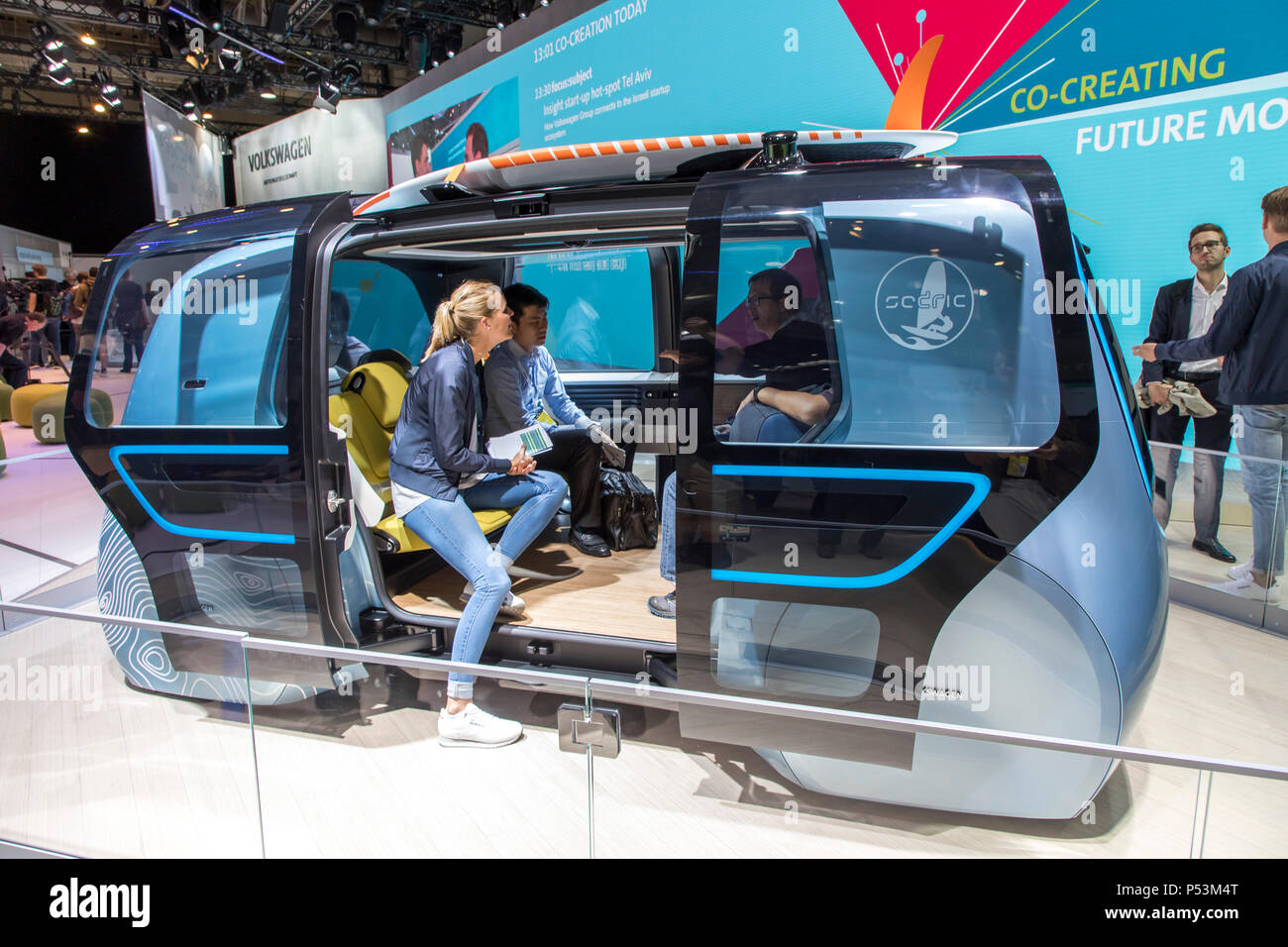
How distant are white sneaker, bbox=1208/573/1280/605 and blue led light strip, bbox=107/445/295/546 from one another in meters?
3.95

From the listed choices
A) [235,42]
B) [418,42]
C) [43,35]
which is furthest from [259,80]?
[418,42]

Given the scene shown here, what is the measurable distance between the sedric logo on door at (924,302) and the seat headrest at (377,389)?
7.31 feet

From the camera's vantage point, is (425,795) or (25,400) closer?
(425,795)

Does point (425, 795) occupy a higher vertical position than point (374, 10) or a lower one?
lower

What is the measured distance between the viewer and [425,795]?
1560 millimetres

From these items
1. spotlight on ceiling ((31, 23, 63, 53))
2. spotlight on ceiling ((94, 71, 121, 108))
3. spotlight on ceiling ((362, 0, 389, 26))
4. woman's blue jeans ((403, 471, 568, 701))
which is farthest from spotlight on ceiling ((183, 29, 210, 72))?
woman's blue jeans ((403, 471, 568, 701))

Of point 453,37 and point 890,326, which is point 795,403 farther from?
point 453,37

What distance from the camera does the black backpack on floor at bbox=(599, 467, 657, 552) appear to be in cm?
374

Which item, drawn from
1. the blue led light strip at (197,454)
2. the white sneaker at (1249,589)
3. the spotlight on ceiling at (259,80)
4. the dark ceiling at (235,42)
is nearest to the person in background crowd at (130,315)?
the blue led light strip at (197,454)

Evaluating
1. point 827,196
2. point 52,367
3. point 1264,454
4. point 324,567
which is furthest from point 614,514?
point 52,367

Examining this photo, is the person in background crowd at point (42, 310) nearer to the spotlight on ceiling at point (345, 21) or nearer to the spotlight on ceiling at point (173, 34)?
the spotlight on ceiling at point (173, 34)

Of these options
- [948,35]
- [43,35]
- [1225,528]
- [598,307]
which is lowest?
[1225,528]

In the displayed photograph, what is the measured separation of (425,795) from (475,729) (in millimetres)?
202

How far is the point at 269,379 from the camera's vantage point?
2354 millimetres
